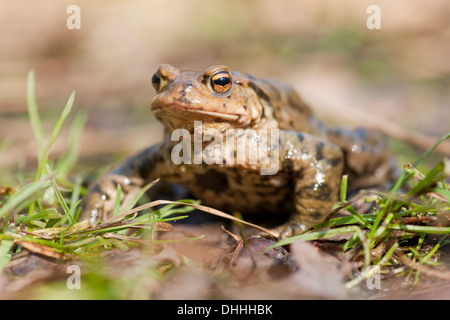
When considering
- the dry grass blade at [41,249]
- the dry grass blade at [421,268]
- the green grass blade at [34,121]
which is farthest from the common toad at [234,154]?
the dry grass blade at [41,249]

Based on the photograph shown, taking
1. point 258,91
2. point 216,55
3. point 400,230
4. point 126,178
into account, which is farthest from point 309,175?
point 216,55

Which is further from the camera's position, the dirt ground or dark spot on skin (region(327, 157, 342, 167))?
the dirt ground

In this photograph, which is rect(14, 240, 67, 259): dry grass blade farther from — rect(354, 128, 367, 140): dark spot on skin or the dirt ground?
rect(354, 128, 367, 140): dark spot on skin

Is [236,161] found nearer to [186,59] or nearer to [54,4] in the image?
[186,59]

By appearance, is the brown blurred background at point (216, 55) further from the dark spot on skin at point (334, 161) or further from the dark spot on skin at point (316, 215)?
the dark spot on skin at point (316, 215)

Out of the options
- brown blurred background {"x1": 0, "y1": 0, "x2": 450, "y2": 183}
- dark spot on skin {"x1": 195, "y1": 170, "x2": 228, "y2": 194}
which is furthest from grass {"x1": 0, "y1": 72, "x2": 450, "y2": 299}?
brown blurred background {"x1": 0, "y1": 0, "x2": 450, "y2": 183}

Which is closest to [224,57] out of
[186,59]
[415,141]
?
[186,59]

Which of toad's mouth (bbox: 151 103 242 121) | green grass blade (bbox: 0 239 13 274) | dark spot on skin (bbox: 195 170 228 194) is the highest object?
toad's mouth (bbox: 151 103 242 121)

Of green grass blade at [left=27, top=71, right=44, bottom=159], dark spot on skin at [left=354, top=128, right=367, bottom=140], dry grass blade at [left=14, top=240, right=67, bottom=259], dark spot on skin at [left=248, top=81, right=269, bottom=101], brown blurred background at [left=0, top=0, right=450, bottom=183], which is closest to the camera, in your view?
dry grass blade at [left=14, top=240, right=67, bottom=259]
